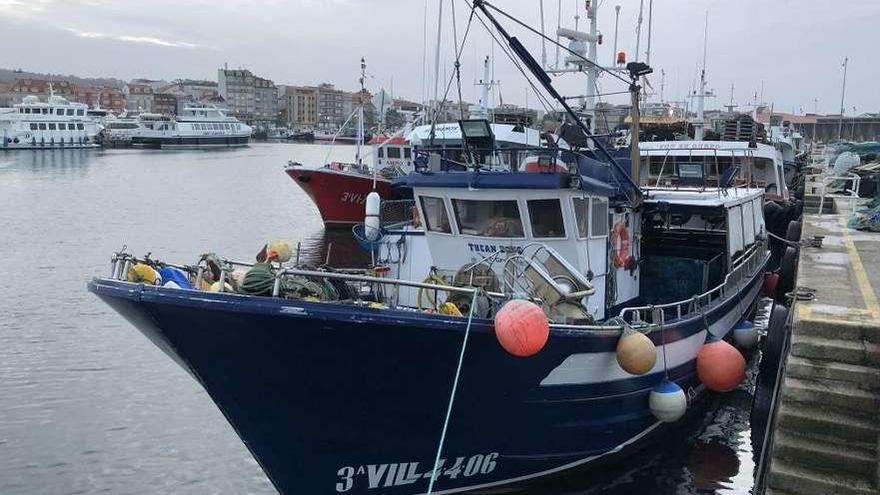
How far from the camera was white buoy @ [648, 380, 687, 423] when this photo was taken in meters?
8.57

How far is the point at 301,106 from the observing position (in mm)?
196250

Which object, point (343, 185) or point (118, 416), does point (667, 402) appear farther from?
point (343, 185)

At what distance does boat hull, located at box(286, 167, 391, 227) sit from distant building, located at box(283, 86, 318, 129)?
163m

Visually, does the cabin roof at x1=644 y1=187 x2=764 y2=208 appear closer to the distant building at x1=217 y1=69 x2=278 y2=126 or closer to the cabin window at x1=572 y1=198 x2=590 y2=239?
the cabin window at x1=572 y1=198 x2=590 y2=239

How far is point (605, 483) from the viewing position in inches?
353

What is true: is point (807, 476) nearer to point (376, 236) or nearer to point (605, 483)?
point (605, 483)

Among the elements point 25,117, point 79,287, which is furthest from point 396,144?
point 25,117

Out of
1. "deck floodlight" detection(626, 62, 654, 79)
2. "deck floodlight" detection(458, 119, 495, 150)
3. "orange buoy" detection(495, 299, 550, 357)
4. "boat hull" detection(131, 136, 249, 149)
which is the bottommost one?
"orange buoy" detection(495, 299, 550, 357)

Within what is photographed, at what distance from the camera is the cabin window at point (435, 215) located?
895cm

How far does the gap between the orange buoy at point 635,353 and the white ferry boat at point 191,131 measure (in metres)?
103

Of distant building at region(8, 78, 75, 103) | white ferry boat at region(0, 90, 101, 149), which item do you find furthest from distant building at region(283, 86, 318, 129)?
white ferry boat at region(0, 90, 101, 149)

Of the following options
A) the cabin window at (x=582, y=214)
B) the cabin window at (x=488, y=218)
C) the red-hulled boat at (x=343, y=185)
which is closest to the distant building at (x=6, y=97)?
the red-hulled boat at (x=343, y=185)

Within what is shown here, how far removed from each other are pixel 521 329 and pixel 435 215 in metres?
3.24

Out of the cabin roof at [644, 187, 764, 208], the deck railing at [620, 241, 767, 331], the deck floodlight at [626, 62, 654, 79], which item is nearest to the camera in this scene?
the deck railing at [620, 241, 767, 331]
